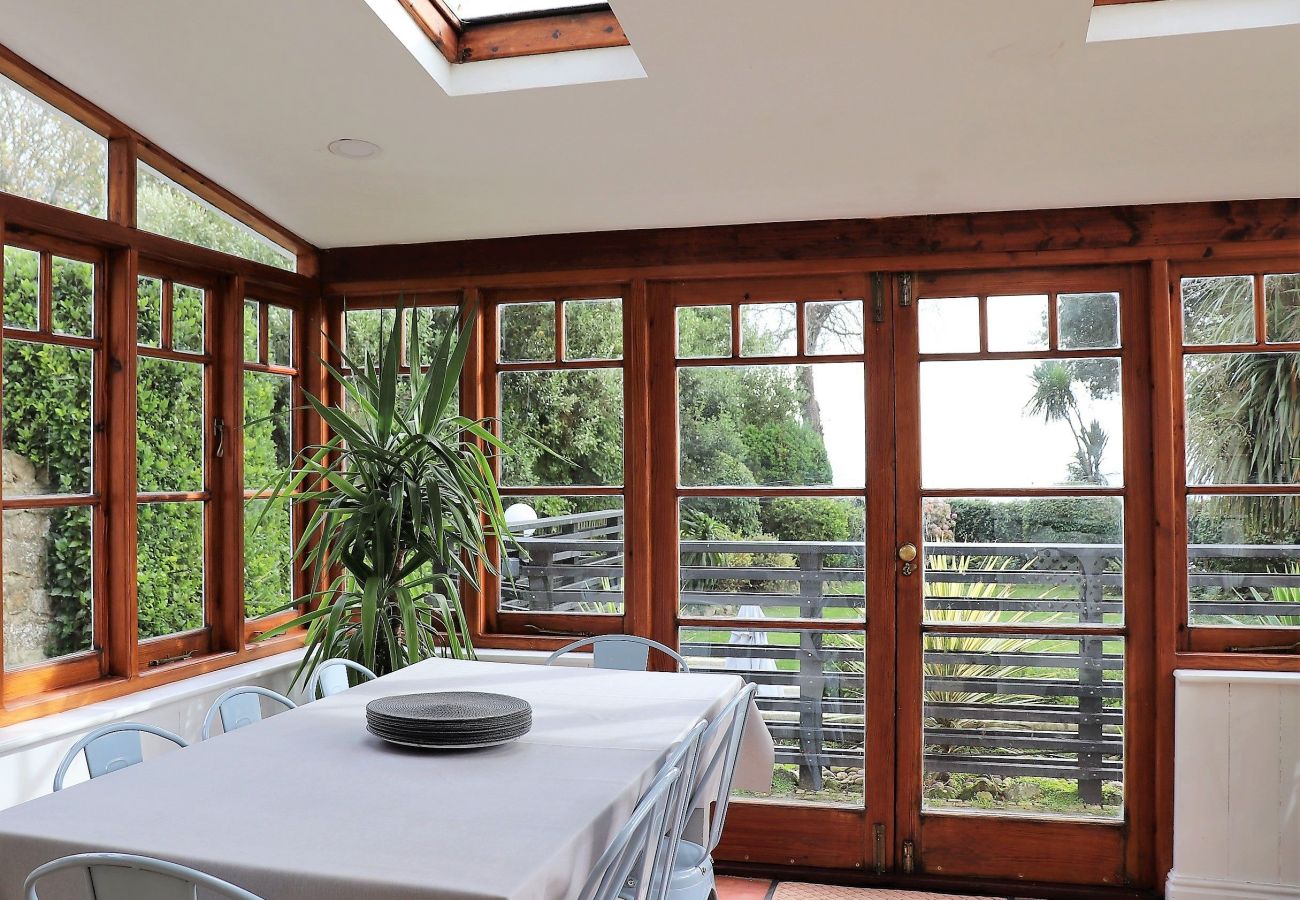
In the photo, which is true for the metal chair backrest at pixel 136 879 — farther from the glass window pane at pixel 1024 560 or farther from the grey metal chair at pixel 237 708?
the glass window pane at pixel 1024 560

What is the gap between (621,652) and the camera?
357 cm

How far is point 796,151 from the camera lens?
3.36m

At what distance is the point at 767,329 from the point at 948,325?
0.66 metres

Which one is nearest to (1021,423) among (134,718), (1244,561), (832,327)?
(832,327)

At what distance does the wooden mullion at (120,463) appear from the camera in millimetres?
3258

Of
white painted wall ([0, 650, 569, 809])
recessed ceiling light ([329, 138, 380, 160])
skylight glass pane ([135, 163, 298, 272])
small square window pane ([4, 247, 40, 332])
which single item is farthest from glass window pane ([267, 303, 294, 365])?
white painted wall ([0, 650, 569, 809])

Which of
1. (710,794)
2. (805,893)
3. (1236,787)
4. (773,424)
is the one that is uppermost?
(773,424)

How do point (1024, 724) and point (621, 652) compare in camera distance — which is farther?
point (1024, 724)

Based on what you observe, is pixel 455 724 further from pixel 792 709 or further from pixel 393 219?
pixel 393 219

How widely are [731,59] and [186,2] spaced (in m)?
1.47

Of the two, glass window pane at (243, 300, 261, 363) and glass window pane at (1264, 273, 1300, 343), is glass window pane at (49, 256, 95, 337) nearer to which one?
glass window pane at (243, 300, 261, 363)

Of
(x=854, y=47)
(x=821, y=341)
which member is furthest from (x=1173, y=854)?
(x=854, y=47)

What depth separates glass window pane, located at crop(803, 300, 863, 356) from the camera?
3850 mm

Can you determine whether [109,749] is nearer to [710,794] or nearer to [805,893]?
[710,794]
